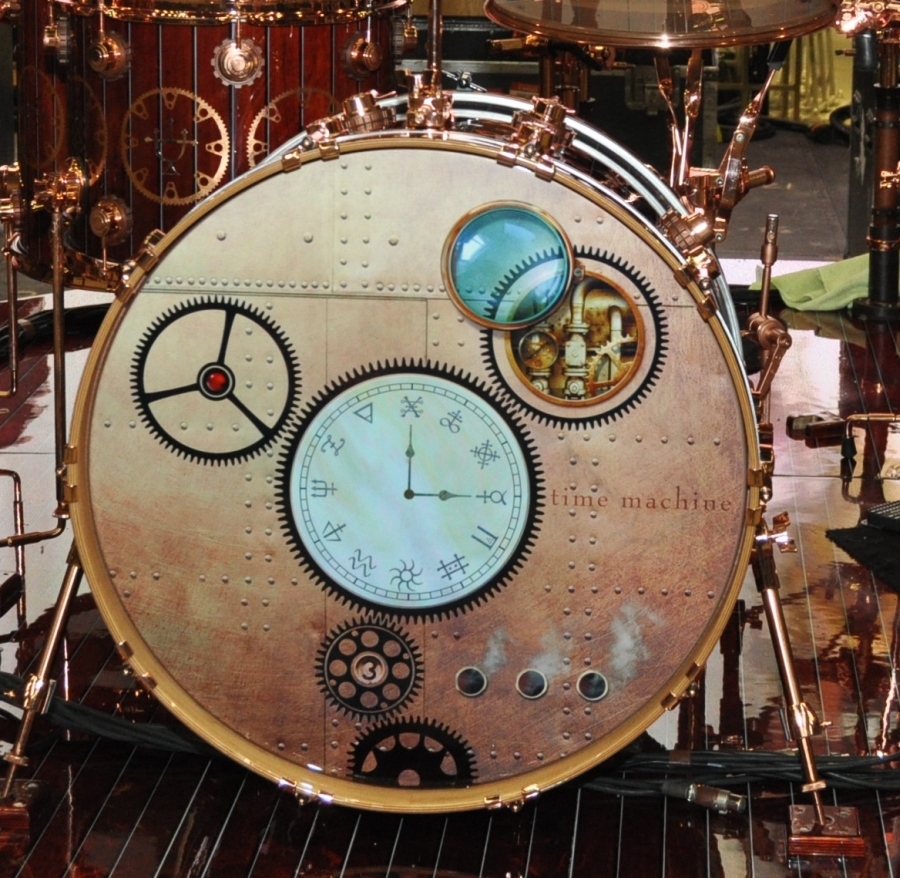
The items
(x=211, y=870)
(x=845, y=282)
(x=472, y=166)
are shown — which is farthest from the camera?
(x=845, y=282)

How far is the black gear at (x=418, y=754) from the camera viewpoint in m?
2.47

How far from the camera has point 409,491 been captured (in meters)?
2.42

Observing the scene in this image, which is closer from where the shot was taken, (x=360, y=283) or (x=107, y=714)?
(x=360, y=283)

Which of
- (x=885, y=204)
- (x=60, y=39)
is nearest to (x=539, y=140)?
(x=60, y=39)

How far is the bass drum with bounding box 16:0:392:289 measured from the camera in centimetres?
308

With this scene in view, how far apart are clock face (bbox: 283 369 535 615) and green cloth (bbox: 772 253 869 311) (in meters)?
3.30

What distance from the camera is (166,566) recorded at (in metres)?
2.46

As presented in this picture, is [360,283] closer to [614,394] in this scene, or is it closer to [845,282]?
[614,394]

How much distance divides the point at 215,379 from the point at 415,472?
32cm

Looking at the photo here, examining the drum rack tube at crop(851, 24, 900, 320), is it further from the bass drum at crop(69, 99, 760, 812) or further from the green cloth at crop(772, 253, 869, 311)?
the bass drum at crop(69, 99, 760, 812)

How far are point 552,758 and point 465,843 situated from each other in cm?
20

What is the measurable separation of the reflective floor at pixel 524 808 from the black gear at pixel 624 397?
0.63 metres

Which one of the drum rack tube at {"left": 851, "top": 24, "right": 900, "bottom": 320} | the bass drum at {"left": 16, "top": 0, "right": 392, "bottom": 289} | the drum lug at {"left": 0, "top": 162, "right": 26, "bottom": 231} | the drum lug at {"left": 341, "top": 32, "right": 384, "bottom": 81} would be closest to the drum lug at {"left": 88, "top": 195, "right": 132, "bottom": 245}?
the bass drum at {"left": 16, "top": 0, "right": 392, "bottom": 289}

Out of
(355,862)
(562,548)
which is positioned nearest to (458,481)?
(562,548)
